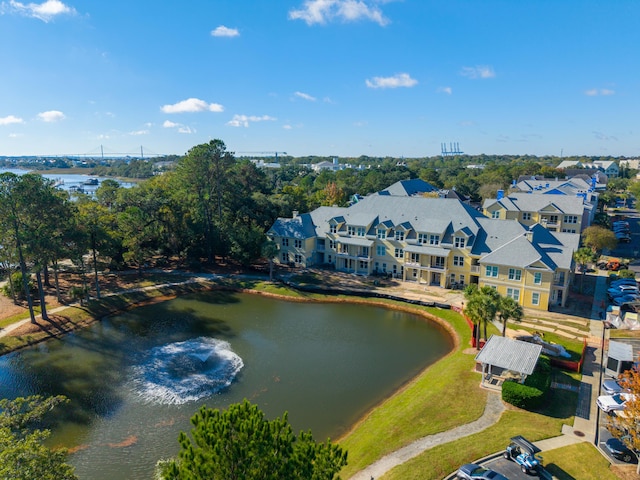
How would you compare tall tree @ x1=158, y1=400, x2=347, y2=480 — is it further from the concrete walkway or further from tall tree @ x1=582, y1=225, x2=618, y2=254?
tall tree @ x1=582, y1=225, x2=618, y2=254

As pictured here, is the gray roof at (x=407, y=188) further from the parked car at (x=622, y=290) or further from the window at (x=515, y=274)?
the parked car at (x=622, y=290)

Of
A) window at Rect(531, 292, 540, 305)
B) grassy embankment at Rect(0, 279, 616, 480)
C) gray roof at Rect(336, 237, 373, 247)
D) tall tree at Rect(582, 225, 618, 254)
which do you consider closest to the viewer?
grassy embankment at Rect(0, 279, 616, 480)

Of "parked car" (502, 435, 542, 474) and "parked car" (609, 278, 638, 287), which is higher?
"parked car" (609, 278, 638, 287)

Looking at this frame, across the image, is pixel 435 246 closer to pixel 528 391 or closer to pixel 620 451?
pixel 528 391

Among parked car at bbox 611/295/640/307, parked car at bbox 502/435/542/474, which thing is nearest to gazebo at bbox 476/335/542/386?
parked car at bbox 502/435/542/474

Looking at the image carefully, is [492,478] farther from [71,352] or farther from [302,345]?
[71,352]

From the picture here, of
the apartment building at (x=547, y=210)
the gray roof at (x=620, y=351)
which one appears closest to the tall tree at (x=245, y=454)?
the gray roof at (x=620, y=351)
